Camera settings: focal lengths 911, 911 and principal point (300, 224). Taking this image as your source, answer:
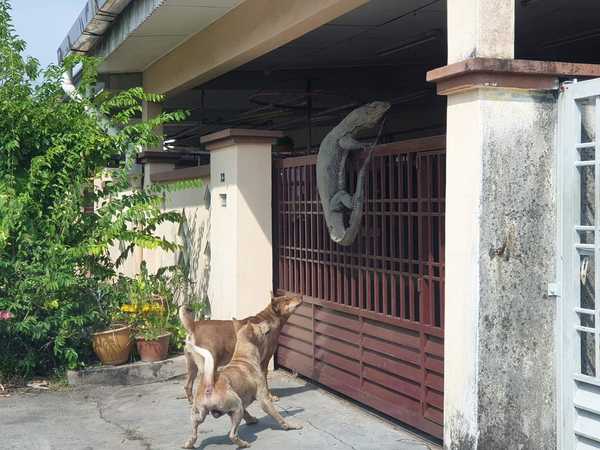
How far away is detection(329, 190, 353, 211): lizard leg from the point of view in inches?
285

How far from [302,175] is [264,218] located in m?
0.75

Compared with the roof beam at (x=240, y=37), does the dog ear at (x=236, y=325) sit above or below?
below

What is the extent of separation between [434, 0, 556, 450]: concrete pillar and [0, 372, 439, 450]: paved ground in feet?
4.10

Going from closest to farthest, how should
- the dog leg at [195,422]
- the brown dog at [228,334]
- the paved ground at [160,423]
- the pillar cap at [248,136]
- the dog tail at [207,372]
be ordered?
the dog tail at [207,372] < the dog leg at [195,422] < the paved ground at [160,423] < the brown dog at [228,334] < the pillar cap at [248,136]

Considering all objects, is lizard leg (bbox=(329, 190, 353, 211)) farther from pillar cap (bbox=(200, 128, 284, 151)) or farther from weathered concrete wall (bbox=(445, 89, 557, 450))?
weathered concrete wall (bbox=(445, 89, 557, 450))

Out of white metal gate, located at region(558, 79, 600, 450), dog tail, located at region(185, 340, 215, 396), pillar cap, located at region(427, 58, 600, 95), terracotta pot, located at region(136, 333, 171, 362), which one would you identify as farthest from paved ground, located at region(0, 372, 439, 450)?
pillar cap, located at region(427, 58, 600, 95)

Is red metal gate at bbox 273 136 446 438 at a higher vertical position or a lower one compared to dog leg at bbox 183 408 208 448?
higher

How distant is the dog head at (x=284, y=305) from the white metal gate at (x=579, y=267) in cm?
285

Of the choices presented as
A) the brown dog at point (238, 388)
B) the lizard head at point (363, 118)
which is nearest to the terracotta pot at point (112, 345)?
the brown dog at point (238, 388)

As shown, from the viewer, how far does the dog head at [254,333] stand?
6.95 metres

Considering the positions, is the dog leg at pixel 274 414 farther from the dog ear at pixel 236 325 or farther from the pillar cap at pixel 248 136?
the pillar cap at pixel 248 136

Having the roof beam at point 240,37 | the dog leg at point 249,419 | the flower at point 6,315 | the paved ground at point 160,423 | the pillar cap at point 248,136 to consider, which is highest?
the roof beam at point 240,37

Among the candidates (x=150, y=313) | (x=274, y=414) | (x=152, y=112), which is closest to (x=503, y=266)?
(x=274, y=414)

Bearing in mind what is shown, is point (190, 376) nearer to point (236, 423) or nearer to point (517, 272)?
point (236, 423)
